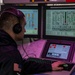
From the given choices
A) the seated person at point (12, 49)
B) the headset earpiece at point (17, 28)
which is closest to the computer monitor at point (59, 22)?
the seated person at point (12, 49)

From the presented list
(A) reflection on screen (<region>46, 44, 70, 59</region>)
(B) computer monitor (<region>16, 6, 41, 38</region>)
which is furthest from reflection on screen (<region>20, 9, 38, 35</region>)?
(A) reflection on screen (<region>46, 44, 70, 59</region>)

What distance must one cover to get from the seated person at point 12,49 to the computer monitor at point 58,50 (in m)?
0.23

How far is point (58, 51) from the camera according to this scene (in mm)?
2178

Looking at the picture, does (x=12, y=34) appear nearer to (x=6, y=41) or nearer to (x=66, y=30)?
(x=6, y=41)

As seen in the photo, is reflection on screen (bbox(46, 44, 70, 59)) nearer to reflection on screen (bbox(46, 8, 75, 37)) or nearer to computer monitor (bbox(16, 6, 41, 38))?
reflection on screen (bbox(46, 8, 75, 37))

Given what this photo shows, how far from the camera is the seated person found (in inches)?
54.9

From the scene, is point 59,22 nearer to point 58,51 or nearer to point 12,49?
point 58,51

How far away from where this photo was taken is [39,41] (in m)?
2.41

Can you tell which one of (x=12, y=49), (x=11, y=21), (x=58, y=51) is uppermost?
(x=11, y=21)

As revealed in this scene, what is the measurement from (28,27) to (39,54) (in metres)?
0.32

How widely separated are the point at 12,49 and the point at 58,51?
2.62 feet

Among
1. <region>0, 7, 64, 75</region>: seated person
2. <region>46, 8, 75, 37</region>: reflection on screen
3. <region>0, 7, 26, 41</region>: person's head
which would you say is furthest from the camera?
<region>46, 8, 75, 37</region>: reflection on screen

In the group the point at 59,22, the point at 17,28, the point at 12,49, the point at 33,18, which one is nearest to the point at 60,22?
the point at 59,22

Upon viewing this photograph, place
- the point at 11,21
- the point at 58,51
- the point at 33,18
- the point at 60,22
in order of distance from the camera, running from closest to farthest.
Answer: the point at 11,21, the point at 58,51, the point at 60,22, the point at 33,18
